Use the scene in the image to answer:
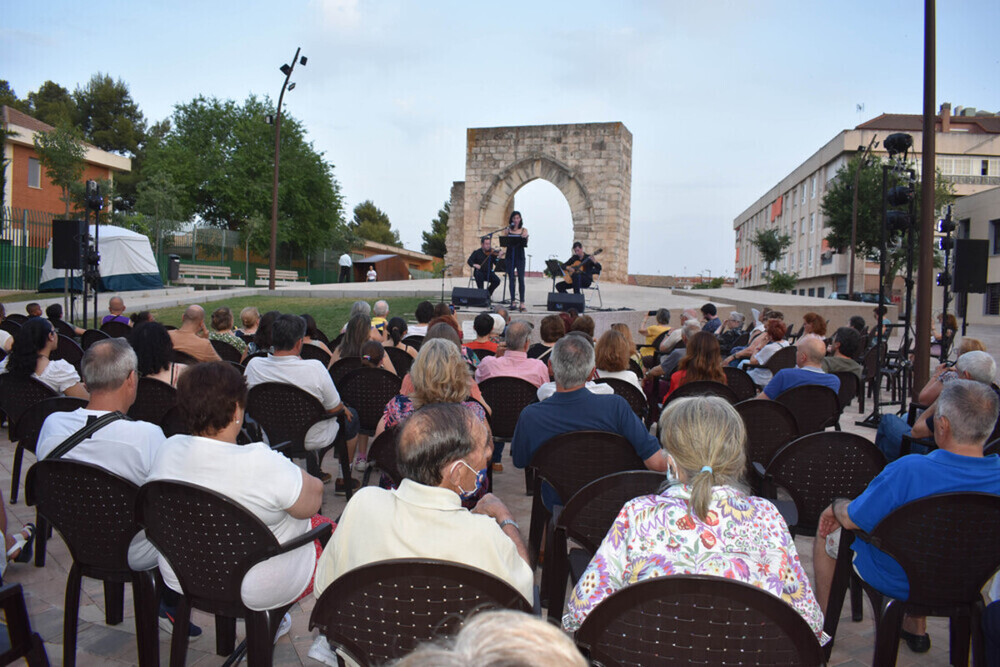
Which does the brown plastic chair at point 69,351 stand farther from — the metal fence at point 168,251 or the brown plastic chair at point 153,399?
the metal fence at point 168,251

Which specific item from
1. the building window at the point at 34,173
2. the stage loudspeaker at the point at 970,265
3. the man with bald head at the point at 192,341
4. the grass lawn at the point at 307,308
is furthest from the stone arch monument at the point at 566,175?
the man with bald head at the point at 192,341

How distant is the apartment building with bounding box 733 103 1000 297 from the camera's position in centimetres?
4262

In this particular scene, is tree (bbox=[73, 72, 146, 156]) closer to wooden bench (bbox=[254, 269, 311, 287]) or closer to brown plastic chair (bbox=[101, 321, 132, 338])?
wooden bench (bbox=[254, 269, 311, 287])

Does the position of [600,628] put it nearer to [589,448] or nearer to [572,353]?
→ [589,448]

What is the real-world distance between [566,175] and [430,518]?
76.8 ft

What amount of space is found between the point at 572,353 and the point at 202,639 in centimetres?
216

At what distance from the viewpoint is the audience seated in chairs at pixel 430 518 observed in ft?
5.99

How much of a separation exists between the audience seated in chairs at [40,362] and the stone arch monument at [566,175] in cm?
1953

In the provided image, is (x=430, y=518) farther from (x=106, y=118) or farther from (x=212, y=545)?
(x=106, y=118)

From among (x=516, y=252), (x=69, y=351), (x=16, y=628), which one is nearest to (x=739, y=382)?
(x=16, y=628)

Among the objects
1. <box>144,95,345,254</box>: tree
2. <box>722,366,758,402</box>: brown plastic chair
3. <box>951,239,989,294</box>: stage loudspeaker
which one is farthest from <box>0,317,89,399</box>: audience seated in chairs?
<box>144,95,345,254</box>: tree

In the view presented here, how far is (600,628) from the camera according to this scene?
5.37 ft

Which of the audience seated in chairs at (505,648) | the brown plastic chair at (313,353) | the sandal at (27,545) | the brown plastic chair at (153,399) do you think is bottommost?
the sandal at (27,545)

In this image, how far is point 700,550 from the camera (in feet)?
6.26
